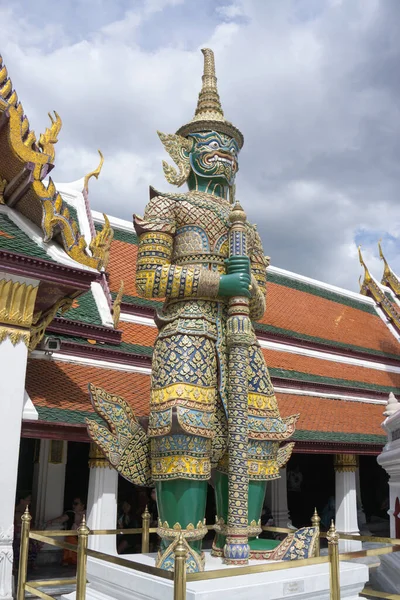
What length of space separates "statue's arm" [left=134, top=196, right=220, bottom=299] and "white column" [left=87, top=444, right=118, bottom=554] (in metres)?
3.49

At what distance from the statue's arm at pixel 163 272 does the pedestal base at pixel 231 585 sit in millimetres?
1934

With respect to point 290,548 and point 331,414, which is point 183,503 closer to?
point 290,548

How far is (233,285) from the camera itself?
13.9 ft

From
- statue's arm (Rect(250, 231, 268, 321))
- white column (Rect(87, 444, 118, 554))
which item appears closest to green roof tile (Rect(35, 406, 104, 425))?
white column (Rect(87, 444, 118, 554))

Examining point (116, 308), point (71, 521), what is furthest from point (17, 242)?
point (71, 521)

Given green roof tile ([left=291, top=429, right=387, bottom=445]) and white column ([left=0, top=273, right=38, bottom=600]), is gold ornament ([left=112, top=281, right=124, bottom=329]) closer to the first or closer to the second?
white column ([left=0, top=273, right=38, bottom=600])

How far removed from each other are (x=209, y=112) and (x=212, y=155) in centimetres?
46

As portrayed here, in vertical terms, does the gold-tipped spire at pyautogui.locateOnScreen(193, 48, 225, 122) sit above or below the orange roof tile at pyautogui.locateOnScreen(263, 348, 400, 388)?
above

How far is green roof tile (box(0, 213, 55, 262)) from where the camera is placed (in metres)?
5.33

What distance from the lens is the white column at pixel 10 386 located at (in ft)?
15.9

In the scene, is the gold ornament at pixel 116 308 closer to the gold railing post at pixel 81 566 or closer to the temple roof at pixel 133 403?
the temple roof at pixel 133 403

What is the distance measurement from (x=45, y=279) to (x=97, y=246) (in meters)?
0.93

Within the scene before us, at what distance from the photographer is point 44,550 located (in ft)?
27.0

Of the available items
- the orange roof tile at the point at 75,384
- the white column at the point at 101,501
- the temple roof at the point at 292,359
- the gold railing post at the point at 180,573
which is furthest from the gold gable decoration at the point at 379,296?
the gold railing post at the point at 180,573
